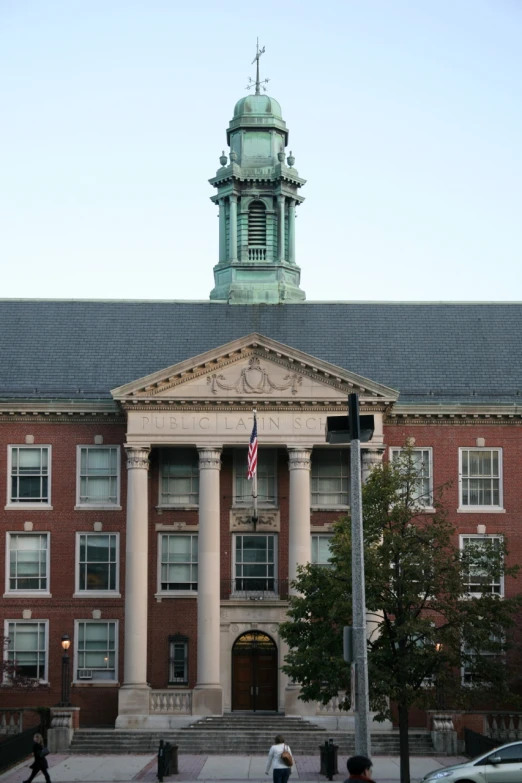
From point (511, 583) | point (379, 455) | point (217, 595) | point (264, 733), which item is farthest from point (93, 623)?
point (511, 583)

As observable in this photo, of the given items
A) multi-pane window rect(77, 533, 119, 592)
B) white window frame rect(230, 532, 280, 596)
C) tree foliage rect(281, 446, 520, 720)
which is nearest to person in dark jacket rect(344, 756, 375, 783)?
tree foliage rect(281, 446, 520, 720)

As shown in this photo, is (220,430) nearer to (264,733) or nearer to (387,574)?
(264,733)

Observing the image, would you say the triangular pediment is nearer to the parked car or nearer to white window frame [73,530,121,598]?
white window frame [73,530,121,598]

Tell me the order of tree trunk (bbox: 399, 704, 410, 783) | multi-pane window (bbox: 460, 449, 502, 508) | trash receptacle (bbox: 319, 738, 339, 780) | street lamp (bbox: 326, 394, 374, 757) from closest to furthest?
street lamp (bbox: 326, 394, 374, 757)
tree trunk (bbox: 399, 704, 410, 783)
trash receptacle (bbox: 319, 738, 339, 780)
multi-pane window (bbox: 460, 449, 502, 508)

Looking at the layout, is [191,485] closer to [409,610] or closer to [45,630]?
[45,630]

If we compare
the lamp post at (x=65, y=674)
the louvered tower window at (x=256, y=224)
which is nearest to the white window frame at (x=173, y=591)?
the lamp post at (x=65, y=674)

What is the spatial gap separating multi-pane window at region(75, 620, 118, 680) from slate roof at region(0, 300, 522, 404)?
903 centimetres

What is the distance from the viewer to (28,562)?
55781mm

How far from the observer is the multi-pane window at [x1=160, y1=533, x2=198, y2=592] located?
55.7 metres

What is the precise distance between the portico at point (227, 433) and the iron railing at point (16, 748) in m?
7.50

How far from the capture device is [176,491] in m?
56.2

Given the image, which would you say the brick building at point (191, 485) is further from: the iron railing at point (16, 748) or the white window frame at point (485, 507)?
the iron railing at point (16, 748)

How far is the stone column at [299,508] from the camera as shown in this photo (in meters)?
53.4

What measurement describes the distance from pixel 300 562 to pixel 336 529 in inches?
402
